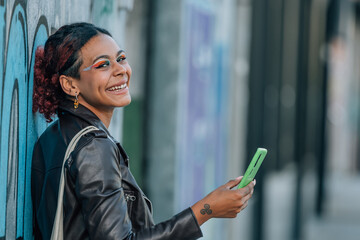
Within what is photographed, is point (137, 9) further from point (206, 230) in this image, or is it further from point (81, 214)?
point (81, 214)

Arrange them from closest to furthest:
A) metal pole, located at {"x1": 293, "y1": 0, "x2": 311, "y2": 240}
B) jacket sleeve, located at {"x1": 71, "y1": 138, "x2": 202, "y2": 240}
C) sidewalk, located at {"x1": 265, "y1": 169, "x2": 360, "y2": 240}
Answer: jacket sleeve, located at {"x1": 71, "y1": 138, "x2": 202, "y2": 240} → metal pole, located at {"x1": 293, "y1": 0, "x2": 311, "y2": 240} → sidewalk, located at {"x1": 265, "y1": 169, "x2": 360, "y2": 240}

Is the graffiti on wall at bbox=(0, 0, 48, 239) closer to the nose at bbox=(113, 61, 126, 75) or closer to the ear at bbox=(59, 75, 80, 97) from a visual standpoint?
the ear at bbox=(59, 75, 80, 97)

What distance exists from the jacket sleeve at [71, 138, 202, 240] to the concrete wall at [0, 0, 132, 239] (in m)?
0.28

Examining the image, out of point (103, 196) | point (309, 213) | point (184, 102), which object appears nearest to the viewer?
point (103, 196)

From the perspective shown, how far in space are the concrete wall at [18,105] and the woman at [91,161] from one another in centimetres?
5

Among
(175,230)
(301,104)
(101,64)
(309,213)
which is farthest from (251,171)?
(309,213)

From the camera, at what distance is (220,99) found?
683 centimetres

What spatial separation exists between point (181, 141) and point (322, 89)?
28.0 feet

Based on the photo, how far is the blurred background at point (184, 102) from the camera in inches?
98.5

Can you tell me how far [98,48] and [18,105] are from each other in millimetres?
324

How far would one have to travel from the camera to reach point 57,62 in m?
2.46

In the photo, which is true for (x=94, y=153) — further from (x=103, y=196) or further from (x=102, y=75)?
(x=102, y=75)

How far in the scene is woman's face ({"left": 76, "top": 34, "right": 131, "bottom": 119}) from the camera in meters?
2.44

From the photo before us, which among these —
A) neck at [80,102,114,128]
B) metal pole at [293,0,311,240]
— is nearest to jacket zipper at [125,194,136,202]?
neck at [80,102,114,128]
